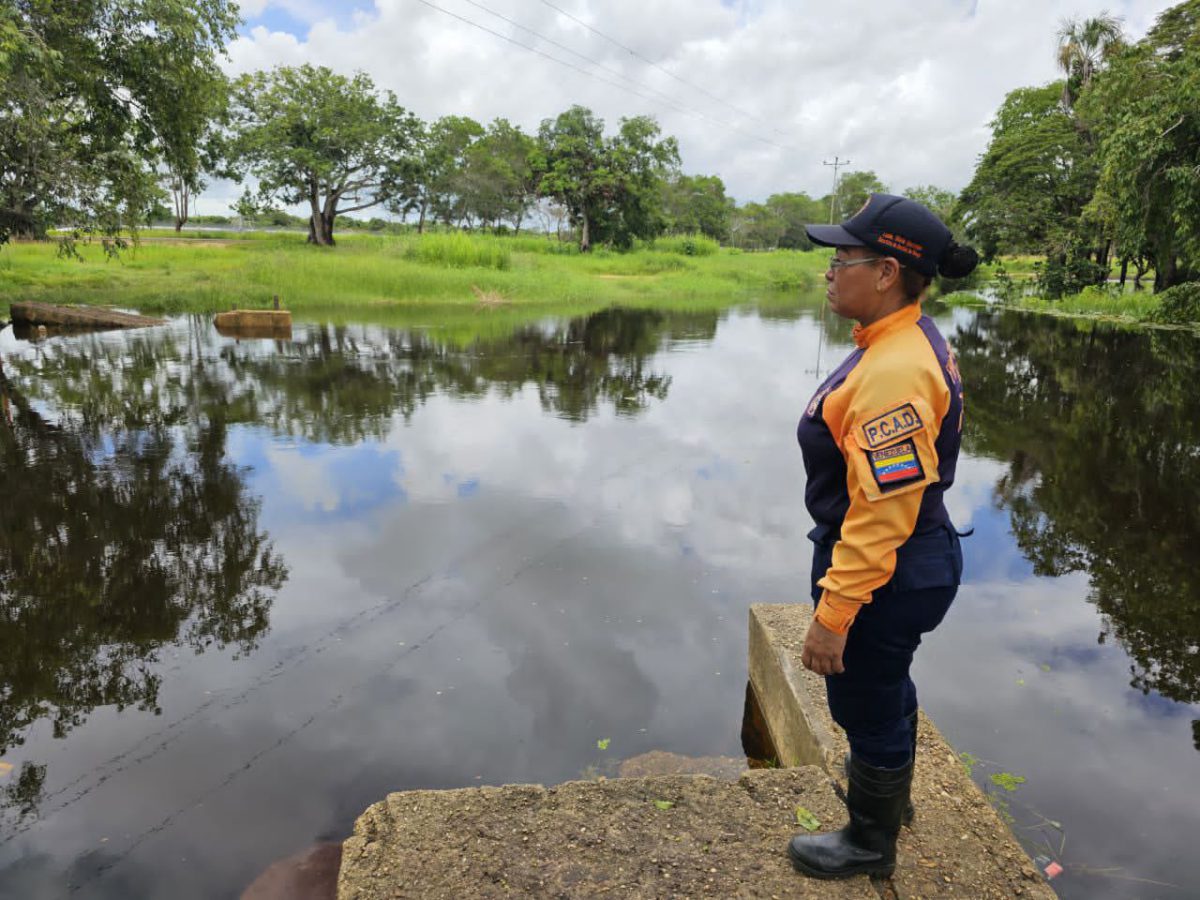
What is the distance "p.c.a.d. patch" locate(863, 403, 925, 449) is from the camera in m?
1.73

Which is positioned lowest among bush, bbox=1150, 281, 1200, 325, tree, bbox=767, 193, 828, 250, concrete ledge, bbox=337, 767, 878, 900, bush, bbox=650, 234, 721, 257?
concrete ledge, bbox=337, 767, 878, 900

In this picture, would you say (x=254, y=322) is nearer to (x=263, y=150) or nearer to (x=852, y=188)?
(x=263, y=150)

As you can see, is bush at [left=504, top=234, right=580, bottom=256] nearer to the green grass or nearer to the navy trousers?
the green grass

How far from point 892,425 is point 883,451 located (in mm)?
63

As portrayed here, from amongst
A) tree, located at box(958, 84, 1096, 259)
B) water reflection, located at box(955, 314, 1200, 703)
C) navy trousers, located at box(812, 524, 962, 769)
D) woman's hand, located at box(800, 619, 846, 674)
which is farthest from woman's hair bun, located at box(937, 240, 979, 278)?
tree, located at box(958, 84, 1096, 259)

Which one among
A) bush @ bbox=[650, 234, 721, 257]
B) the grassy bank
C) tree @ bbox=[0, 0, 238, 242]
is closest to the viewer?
Answer: tree @ bbox=[0, 0, 238, 242]

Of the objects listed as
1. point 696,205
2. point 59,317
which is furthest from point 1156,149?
point 696,205

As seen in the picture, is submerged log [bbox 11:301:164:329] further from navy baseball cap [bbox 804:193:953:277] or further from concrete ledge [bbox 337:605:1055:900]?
navy baseball cap [bbox 804:193:953:277]

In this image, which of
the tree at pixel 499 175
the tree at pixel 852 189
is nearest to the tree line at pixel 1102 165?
the tree at pixel 499 175

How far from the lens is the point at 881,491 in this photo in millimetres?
1754

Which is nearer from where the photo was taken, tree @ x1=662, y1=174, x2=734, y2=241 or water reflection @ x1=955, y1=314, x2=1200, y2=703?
water reflection @ x1=955, y1=314, x2=1200, y2=703

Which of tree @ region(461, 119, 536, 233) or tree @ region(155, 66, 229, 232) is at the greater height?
tree @ region(461, 119, 536, 233)

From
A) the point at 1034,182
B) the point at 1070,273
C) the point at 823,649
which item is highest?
the point at 1034,182

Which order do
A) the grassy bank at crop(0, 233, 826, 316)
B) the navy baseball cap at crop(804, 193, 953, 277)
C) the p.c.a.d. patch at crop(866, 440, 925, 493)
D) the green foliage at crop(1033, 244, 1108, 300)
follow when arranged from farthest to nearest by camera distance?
the green foliage at crop(1033, 244, 1108, 300), the grassy bank at crop(0, 233, 826, 316), the navy baseball cap at crop(804, 193, 953, 277), the p.c.a.d. patch at crop(866, 440, 925, 493)
